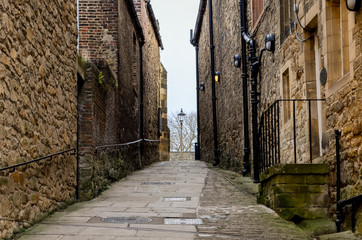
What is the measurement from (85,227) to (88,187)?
306cm

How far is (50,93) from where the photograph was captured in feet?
23.7

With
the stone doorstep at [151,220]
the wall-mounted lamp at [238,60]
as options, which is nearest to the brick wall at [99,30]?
the wall-mounted lamp at [238,60]

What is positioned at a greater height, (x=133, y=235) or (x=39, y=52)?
(x=39, y=52)

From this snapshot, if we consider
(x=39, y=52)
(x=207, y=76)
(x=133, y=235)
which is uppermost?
(x=207, y=76)

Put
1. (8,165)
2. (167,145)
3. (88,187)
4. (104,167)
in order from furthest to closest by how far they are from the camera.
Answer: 1. (167,145)
2. (104,167)
3. (88,187)
4. (8,165)

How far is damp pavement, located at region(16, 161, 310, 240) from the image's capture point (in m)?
5.66

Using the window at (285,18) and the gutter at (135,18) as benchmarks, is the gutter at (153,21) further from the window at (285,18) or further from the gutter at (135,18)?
the window at (285,18)

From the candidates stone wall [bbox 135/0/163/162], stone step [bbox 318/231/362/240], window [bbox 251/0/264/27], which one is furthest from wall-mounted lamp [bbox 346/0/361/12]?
stone wall [bbox 135/0/163/162]

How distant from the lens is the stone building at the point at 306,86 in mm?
5738

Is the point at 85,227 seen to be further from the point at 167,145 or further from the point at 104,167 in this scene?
the point at 167,145

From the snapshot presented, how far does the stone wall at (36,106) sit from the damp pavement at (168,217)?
370 mm

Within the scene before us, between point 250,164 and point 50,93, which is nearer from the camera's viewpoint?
point 50,93

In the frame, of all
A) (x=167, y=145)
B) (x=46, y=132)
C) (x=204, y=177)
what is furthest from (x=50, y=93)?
(x=167, y=145)

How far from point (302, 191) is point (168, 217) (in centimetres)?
180
